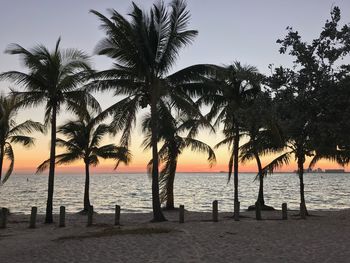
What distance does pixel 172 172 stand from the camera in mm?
31609

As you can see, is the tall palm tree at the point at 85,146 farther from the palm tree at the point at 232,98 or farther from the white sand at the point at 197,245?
the white sand at the point at 197,245

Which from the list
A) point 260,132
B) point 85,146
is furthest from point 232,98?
point 85,146

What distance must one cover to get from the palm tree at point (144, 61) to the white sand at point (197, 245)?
5513 mm

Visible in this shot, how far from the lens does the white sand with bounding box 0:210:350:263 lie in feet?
40.6

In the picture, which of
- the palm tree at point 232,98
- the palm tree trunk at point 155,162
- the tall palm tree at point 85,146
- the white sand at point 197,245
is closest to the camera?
the white sand at point 197,245


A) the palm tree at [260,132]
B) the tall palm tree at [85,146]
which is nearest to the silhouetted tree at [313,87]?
the palm tree at [260,132]

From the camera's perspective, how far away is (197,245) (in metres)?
14.1

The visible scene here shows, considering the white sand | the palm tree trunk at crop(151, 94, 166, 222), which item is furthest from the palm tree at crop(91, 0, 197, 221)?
the white sand

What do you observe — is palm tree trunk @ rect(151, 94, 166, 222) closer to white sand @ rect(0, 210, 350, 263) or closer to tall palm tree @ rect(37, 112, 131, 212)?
white sand @ rect(0, 210, 350, 263)

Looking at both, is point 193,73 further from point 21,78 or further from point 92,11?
point 21,78

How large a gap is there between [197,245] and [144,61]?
1006 cm

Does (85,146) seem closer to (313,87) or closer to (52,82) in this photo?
(52,82)

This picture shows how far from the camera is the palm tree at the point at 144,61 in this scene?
20469mm

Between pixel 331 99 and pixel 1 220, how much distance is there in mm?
17356
